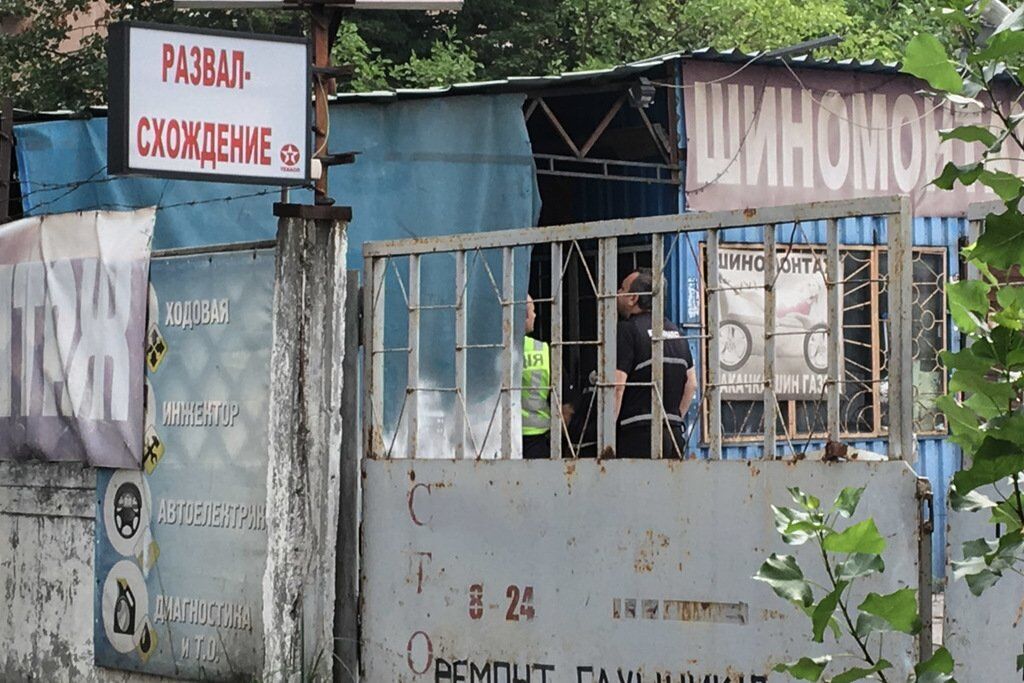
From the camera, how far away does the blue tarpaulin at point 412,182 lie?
1159 centimetres

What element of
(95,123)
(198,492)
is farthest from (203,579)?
(95,123)

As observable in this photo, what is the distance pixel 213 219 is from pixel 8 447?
3057 millimetres

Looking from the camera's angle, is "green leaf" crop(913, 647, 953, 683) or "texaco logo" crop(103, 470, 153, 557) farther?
"texaco logo" crop(103, 470, 153, 557)

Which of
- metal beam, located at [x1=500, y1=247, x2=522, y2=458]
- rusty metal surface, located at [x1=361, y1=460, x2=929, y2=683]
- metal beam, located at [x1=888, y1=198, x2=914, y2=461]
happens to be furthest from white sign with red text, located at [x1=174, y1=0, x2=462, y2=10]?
metal beam, located at [x1=888, y1=198, x2=914, y2=461]

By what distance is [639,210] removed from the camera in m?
12.7

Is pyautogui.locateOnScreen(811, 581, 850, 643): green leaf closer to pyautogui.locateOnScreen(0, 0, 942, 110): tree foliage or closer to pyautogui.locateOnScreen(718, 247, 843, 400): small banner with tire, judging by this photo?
pyautogui.locateOnScreen(718, 247, 843, 400): small banner with tire

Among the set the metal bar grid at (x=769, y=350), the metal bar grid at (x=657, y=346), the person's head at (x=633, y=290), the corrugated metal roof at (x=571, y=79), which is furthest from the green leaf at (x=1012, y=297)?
the corrugated metal roof at (x=571, y=79)

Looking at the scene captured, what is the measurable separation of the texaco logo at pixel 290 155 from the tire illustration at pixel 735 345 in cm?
503

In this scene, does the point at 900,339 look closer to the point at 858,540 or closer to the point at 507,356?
the point at 507,356

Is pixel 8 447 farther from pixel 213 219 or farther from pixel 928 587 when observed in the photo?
pixel 928 587

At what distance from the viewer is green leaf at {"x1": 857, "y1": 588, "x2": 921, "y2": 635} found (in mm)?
2314

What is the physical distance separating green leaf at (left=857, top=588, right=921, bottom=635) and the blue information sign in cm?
542

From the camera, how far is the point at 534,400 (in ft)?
28.7

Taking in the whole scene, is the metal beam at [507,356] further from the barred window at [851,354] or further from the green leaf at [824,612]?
the barred window at [851,354]
